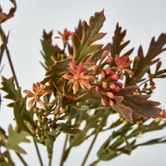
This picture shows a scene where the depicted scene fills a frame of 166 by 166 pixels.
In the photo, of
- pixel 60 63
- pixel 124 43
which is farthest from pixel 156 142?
pixel 60 63

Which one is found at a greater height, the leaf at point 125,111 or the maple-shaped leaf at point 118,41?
the maple-shaped leaf at point 118,41

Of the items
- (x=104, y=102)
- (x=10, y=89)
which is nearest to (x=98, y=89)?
(x=104, y=102)

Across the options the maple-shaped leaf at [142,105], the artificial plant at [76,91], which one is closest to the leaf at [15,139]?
the artificial plant at [76,91]

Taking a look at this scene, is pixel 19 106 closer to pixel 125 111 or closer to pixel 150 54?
pixel 125 111

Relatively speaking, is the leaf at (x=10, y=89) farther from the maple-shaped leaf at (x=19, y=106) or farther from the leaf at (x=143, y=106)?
the leaf at (x=143, y=106)

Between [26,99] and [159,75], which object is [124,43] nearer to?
[159,75]

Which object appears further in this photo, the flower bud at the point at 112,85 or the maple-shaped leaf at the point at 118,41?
the maple-shaped leaf at the point at 118,41
